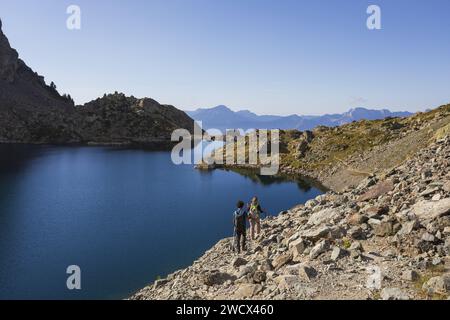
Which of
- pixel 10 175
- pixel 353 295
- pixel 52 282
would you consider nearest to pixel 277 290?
pixel 353 295

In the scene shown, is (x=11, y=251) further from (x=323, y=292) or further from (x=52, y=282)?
(x=323, y=292)

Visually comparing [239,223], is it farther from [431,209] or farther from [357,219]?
[431,209]

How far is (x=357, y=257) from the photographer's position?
21.2 m

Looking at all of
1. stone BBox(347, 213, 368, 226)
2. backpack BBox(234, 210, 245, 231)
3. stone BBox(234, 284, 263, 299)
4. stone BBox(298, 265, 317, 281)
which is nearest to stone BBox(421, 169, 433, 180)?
stone BBox(347, 213, 368, 226)

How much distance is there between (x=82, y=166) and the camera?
12481 cm

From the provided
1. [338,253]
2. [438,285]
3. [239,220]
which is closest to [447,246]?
[438,285]

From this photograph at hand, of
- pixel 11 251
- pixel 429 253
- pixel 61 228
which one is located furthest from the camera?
pixel 61 228

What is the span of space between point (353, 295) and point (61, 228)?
44.5m

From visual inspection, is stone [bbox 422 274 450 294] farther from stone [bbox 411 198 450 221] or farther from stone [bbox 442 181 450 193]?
stone [bbox 442 181 450 193]

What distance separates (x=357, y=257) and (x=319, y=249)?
7.46 feet

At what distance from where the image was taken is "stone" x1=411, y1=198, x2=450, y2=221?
2212 cm

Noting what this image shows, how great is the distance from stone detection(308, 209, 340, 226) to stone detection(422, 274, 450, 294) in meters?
12.0

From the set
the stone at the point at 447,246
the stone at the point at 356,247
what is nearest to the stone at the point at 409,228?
the stone at the point at 447,246

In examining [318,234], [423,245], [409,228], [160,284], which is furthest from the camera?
[160,284]
